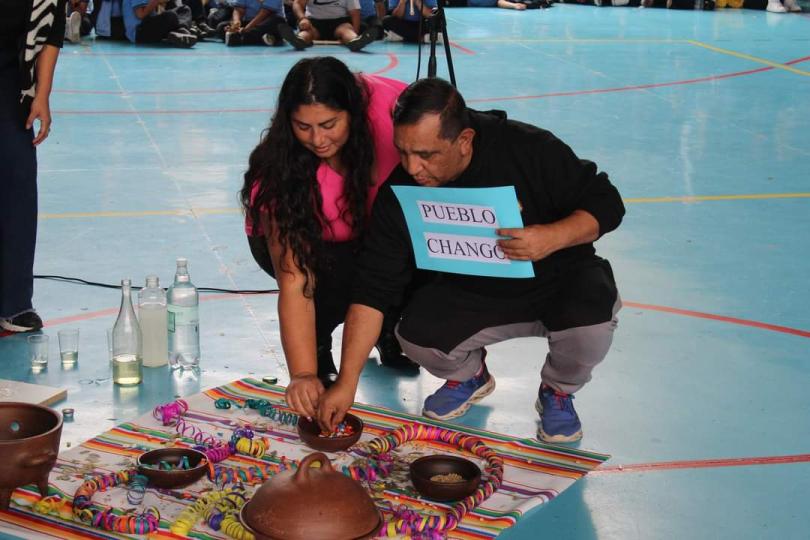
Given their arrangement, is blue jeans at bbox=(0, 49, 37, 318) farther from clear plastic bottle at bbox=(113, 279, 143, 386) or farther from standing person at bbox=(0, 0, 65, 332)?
clear plastic bottle at bbox=(113, 279, 143, 386)

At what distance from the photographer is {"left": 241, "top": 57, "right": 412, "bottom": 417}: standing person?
116 inches

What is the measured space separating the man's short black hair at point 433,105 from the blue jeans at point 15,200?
1673mm

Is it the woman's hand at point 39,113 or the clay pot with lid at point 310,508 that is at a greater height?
the woman's hand at point 39,113


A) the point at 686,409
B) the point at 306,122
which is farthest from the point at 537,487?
the point at 306,122

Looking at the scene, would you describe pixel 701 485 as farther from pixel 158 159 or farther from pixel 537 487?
pixel 158 159

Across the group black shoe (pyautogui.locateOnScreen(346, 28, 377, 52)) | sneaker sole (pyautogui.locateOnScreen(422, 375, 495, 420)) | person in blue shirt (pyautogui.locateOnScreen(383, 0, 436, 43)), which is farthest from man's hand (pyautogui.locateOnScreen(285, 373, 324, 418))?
person in blue shirt (pyautogui.locateOnScreen(383, 0, 436, 43))

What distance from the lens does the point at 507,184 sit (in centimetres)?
315

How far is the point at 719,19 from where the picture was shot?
1611cm

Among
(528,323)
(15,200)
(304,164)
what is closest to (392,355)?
(528,323)

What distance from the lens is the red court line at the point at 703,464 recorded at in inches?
121

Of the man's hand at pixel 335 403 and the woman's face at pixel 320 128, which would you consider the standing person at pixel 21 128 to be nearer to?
the woman's face at pixel 320 128

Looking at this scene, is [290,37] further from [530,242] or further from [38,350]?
[530,242]

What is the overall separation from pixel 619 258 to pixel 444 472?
2.46 metres

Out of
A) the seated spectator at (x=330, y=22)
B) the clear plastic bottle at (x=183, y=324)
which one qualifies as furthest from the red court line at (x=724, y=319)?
the seated spectator at (x=330, y=22)
